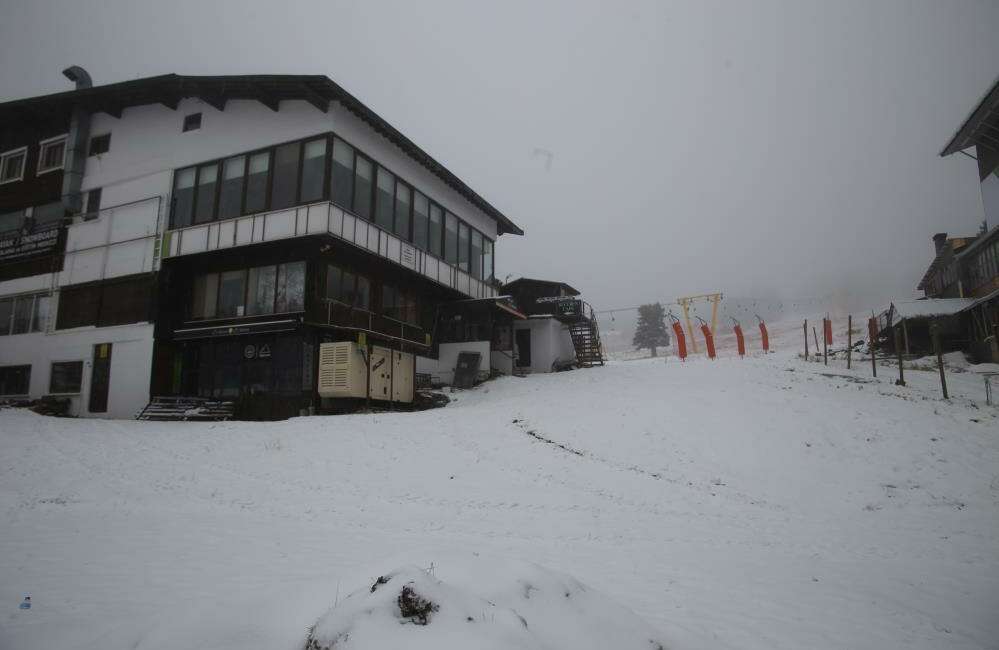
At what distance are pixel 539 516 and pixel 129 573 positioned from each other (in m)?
6.69

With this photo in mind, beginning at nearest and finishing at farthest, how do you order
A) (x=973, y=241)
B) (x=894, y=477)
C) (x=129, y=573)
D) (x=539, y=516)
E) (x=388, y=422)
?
(x=129, y=573)
(x=539, y=516)
(x=894, y=477)
(x=388, y=422)
(x=973, y=241)

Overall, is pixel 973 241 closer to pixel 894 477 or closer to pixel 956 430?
pixel 956 430

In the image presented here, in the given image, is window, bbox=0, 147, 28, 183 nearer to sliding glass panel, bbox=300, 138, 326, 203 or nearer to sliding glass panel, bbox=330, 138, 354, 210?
sliding glass panel, bbox=300, 138, 326, 203

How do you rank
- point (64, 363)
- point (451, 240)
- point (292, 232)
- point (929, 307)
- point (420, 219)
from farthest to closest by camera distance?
1. point (929, 307)
2. point (451, 240)
3. point (420, 219)
4. point (64, 363)
5. point (292, 232)

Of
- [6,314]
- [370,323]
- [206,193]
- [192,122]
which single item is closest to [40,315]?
[6,314]

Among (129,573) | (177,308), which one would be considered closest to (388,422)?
(129,573)

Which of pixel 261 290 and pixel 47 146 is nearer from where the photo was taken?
pixel 261 290

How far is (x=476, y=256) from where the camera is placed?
33406 millimetres

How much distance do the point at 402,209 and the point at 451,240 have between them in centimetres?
478

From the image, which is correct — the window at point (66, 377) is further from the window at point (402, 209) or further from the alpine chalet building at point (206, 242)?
the window at point (402, 209)

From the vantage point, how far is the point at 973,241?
102ft

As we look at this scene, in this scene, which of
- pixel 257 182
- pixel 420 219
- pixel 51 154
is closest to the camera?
pixel 257 182

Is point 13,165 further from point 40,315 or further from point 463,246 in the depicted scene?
point 463,246

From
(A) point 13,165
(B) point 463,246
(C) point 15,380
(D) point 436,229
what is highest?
(A) point 13,165
